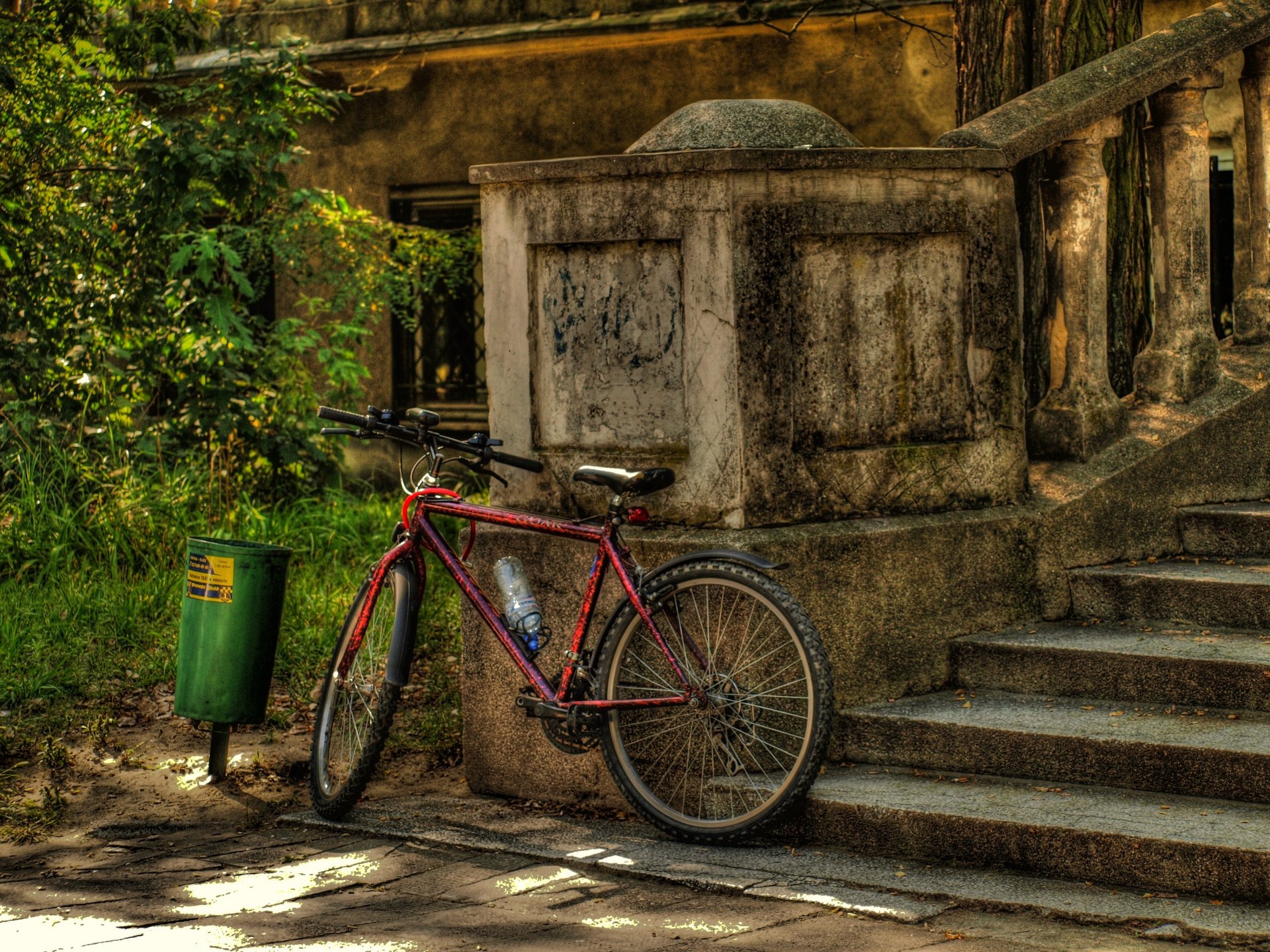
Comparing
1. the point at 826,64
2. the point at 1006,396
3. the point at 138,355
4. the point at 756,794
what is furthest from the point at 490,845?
the point at 826,64

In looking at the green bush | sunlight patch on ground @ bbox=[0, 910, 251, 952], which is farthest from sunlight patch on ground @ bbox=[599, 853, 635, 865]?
the green bush

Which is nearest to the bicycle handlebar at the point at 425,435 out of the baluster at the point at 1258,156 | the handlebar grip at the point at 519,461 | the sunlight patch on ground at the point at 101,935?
the handlebar grip at the point at 519,461

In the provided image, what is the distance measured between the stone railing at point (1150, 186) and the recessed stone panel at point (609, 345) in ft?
3.66

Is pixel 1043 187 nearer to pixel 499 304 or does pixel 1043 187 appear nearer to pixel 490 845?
pixel 499 304

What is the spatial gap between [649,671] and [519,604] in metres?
0.47

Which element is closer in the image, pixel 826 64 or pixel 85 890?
pixel 85 890

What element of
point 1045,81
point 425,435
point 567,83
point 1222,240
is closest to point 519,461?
point 425,435

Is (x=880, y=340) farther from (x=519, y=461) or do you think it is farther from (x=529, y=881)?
(x=529, y=881)

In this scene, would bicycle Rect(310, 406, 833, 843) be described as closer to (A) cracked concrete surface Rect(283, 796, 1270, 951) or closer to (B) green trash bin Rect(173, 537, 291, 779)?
(A) cracked concrete surface Rect(283, 796, 1270, 951)

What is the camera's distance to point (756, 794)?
15.6 feet

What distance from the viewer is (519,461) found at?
5.05 m

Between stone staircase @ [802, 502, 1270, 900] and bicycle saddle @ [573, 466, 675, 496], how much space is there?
92 cm

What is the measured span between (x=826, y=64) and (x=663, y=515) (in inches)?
317

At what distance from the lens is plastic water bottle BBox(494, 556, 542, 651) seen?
198 inches
